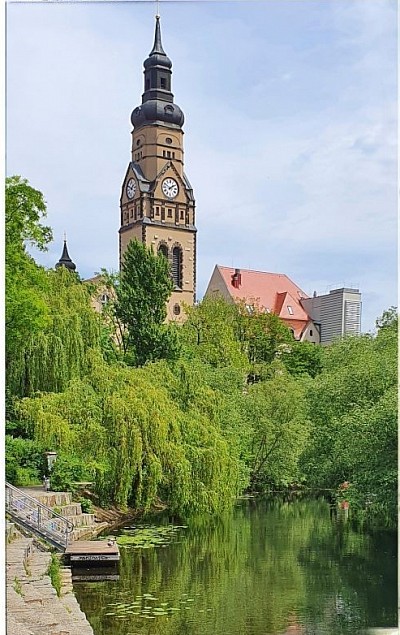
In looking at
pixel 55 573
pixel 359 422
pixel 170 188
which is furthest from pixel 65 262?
pixel 359 422

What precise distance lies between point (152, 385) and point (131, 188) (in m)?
1.84

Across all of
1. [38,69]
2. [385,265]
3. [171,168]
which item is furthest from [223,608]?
[38,69]

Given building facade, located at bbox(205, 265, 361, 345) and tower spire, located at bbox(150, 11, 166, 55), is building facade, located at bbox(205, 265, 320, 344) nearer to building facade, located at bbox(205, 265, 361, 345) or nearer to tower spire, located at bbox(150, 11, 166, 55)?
building facade, located at bbox(205, 265, 361, 345)

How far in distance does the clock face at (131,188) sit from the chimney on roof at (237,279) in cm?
58

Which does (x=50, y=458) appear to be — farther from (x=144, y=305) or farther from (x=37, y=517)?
(x=144, y=305)

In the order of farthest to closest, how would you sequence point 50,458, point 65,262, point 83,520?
1. point 50,458
2. point 83,520
3. point 65,262

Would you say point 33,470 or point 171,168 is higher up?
point 171,168

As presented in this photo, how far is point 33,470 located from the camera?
14.3ft

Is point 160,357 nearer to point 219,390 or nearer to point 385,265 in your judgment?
point 219,390

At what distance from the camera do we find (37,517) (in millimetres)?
4035

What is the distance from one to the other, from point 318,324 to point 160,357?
1.13 metres

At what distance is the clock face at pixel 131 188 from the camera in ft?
11.0

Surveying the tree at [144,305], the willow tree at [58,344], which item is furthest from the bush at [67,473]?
the tree at [144,305]

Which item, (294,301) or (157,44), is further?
(294,301)
